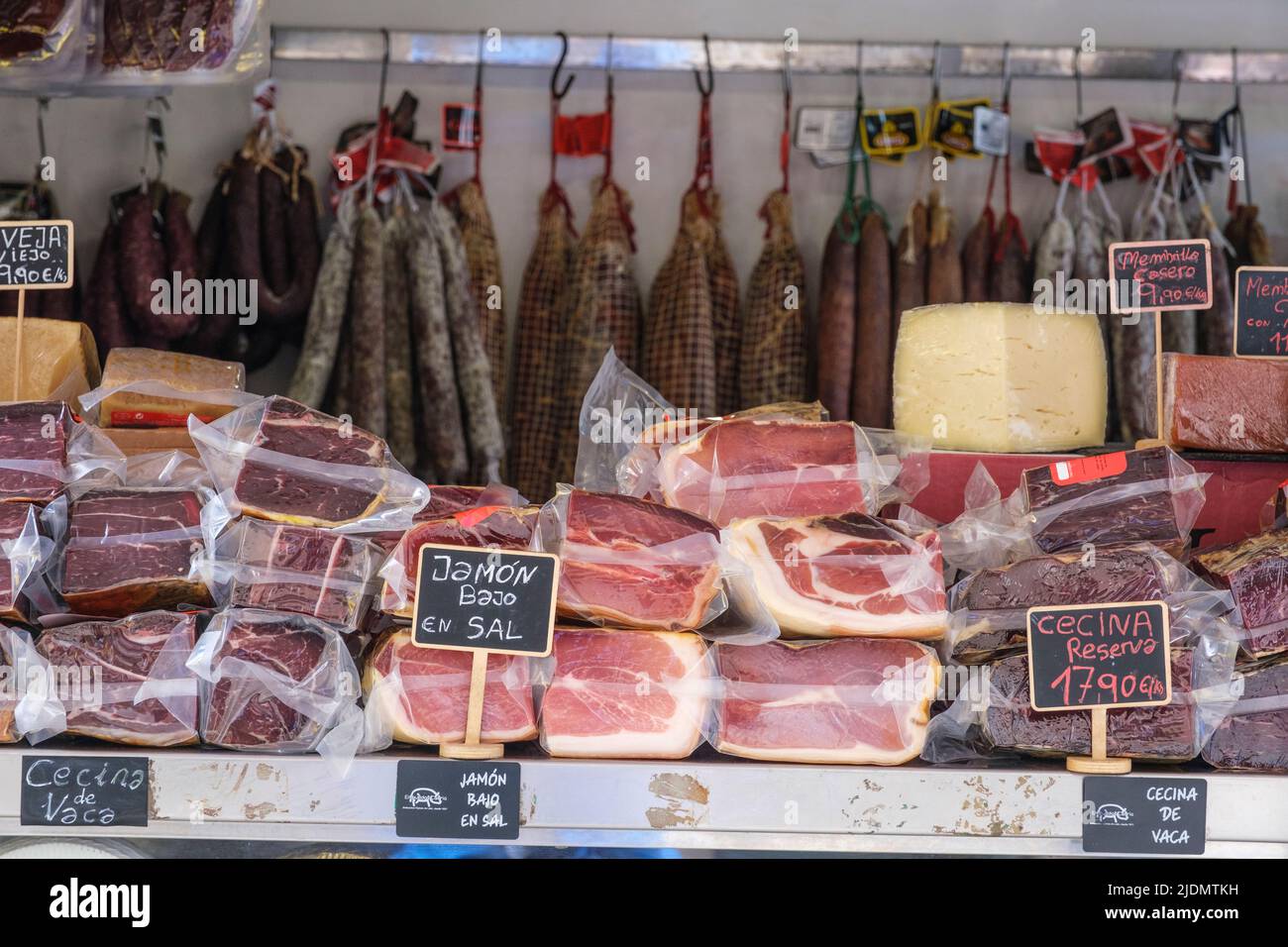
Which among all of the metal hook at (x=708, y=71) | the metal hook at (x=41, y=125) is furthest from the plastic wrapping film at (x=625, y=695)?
the metal hook at (x=41, y=125)

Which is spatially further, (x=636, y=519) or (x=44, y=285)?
(x=44, y=285)

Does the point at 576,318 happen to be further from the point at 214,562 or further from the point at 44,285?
the point at 214,562

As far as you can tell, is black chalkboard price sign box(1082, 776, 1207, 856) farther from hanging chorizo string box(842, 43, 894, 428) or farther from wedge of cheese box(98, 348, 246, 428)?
hanging chorizo string box(842, 43, 894, 428)

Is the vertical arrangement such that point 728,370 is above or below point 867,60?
below

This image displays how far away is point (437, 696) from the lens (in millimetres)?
1787

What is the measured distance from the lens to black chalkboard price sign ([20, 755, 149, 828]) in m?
1.70

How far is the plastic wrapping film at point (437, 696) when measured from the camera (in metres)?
1.79

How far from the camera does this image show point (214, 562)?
1812 millimetres

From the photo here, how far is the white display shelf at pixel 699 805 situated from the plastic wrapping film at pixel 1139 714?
68mm

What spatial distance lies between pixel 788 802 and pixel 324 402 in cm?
305

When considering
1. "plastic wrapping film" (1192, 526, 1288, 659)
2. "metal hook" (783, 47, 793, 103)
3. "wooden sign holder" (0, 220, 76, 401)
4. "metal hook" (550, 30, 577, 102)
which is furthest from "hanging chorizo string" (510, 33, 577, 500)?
"plastic wrapping film" (1192, 526, 1288, 659)

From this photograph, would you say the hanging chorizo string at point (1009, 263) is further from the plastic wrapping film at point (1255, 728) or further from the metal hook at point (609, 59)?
the plastic wrapping film at point (1255, 728)
